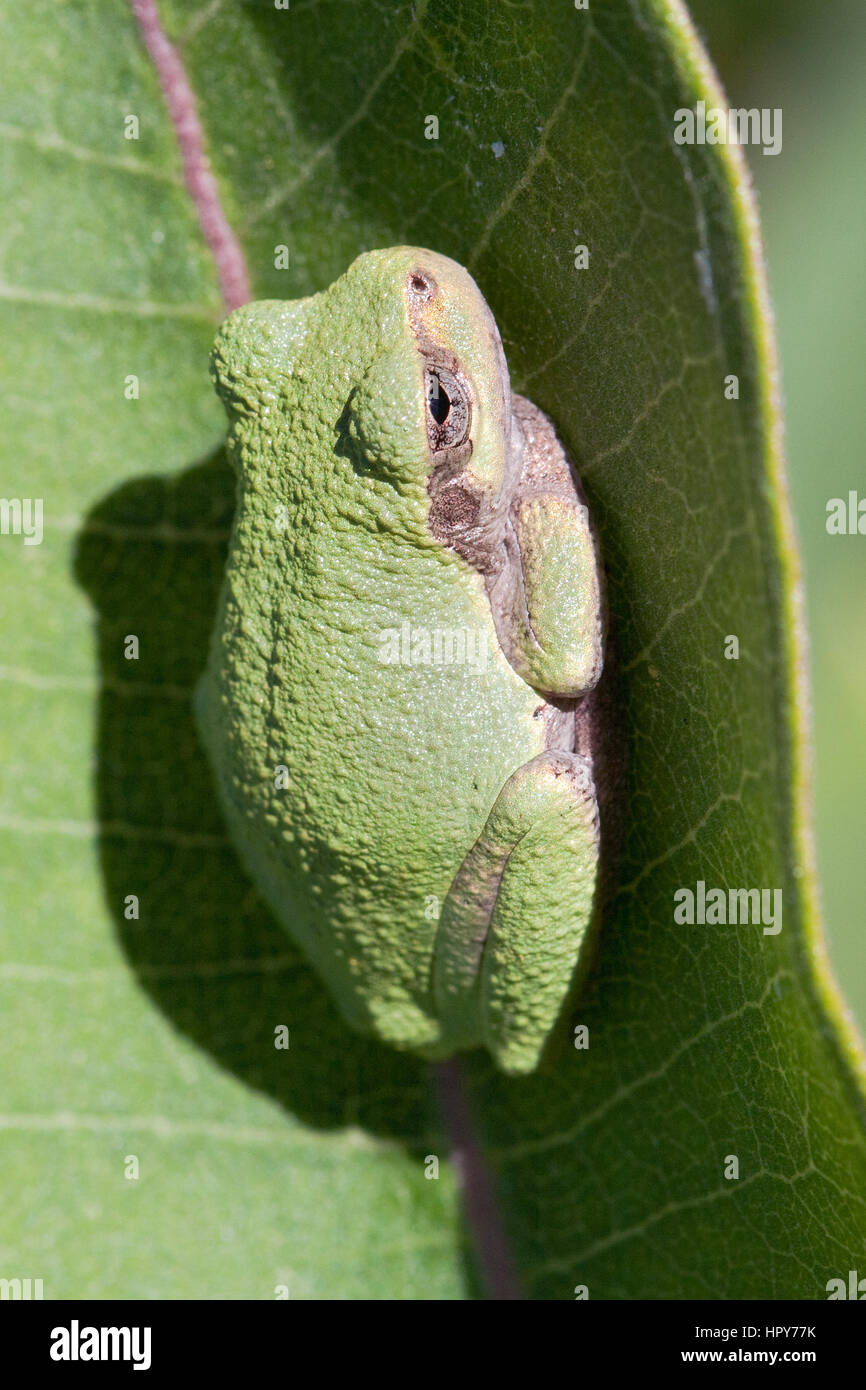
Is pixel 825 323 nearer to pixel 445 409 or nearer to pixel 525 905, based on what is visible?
pixel 445 409

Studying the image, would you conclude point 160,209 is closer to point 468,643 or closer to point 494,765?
point 468,643

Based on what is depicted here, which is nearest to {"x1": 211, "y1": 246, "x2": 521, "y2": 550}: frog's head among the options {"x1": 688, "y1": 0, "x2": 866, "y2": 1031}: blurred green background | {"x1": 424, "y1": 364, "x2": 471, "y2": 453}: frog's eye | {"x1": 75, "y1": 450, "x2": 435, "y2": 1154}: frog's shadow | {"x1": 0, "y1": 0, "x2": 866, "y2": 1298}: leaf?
{"x1": 424, "y1": 364, "x2": 471, "y2": 453}: frog's eye

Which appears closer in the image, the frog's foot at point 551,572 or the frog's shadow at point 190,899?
the frog's foot at point 551,572

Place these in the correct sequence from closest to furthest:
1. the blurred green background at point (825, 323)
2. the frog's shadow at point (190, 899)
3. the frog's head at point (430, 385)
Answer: the frog's head at point (430, 385)
the frog's shadow at point (190, 899)
the blurred green background at point (825, 323)

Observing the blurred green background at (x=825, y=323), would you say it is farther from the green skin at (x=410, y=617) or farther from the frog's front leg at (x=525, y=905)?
the green skin at (x=410, y=617)

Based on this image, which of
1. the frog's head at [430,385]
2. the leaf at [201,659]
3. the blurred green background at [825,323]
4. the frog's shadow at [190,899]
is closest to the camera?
the leaf at [201,659]

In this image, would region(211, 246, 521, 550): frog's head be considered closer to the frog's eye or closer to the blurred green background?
the frog's eye

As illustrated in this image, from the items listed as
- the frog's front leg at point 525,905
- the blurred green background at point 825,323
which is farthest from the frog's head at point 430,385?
the blurred green background at point 825,323
